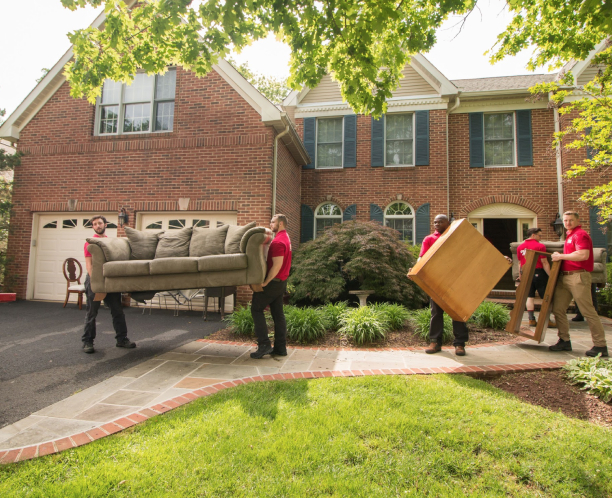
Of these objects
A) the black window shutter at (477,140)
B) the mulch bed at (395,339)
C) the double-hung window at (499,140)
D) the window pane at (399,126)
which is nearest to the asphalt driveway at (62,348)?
the mulch bed at (395,339)

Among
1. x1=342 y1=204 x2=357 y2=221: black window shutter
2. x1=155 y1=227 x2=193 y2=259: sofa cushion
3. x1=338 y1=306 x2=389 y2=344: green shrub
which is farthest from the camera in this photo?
x1=342 y1=204 x2=357 y2=221: black window shutter

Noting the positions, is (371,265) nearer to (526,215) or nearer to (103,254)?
(103,254)

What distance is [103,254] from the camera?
4.62m

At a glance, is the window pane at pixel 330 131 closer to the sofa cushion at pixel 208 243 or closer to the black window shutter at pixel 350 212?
the black window shutter at pixel 350 212

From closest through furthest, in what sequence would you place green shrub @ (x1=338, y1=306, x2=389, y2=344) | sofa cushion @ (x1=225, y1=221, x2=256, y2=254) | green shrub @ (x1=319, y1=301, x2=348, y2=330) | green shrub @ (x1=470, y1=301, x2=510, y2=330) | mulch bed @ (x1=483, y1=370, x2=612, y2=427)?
1. mulch bed @ (x1=483, y1=370, x2=612, y2=427)
2. sofa cushion @ (x1=225, y1=221, x2=256, y2=254)
3. green shrub @ (x1=338, y1=306, x2=389, y2=344)
4. green shrub @ (x1=319, y1=301, x2=348, y2=330)
5. green shrub @ (x1=470, y1=301, x2=510, y2=330)

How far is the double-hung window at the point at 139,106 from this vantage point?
30.3 ft

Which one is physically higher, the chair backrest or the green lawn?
the chair backrest

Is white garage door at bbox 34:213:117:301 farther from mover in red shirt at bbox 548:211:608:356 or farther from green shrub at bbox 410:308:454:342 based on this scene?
mover in red shirt at bbox 548:211:608:356

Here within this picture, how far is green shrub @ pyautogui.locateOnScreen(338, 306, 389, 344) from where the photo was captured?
5.32 meters

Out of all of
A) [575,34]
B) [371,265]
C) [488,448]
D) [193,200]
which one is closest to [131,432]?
[488,448]

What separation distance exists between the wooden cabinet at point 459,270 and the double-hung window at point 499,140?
302 inches

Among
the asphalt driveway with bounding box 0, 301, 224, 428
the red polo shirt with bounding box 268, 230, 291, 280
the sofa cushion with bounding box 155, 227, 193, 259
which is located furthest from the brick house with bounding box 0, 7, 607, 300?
the red polo shirt with bounding box 268, 230, 291, 280

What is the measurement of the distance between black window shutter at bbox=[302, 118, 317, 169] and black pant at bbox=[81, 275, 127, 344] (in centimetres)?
771

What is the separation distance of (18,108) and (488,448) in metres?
12.2
